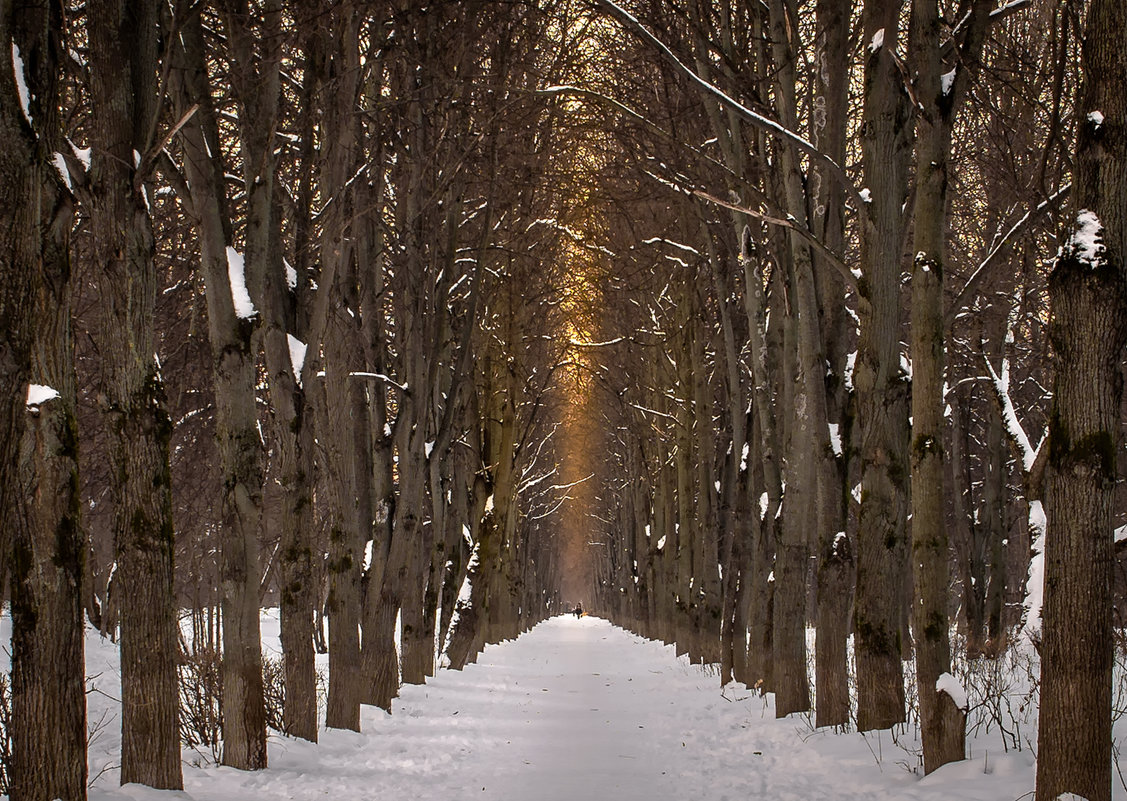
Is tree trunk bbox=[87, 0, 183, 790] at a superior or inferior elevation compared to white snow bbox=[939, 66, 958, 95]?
inferior

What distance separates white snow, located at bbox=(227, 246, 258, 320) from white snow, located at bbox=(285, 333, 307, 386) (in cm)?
94

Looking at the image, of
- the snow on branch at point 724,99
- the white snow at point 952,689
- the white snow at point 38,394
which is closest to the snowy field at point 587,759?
the white snow at point 952,689

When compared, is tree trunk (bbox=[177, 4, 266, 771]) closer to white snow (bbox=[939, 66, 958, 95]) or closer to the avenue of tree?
the avenue of tree

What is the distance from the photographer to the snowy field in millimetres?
6051

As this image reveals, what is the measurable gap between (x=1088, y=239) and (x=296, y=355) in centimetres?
570

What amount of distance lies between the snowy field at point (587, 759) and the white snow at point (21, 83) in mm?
3281

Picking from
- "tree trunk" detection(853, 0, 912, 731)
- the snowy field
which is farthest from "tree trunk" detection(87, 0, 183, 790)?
"tree trunk" detection(853, 0, 912, 731)

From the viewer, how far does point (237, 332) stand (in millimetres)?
6785

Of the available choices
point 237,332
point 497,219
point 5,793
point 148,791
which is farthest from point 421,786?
point 497,219

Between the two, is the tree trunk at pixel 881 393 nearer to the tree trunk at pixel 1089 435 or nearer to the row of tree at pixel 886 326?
the row of tree at pixel 886 326

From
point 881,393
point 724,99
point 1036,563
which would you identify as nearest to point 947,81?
point 724,99

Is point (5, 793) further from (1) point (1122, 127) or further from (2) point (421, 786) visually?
(1) point (1122, 127)

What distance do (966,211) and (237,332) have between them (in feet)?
34.5

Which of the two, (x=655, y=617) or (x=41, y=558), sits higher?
(x=41, y=558)
